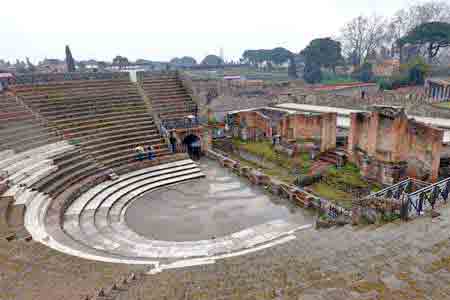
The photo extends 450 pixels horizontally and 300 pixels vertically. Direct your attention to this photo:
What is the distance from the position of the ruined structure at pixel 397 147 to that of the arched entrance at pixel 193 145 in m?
10.2

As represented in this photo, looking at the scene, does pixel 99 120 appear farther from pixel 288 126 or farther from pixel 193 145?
pixel 288 126

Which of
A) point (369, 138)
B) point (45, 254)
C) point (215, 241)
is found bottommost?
point (215, 241)

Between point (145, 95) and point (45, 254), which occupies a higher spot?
point (145, 95)

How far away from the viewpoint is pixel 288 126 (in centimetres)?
2098

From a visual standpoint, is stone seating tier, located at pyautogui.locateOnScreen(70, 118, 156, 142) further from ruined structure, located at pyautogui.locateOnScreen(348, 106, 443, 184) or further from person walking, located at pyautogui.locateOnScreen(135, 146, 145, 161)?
ruined structure, located at pyautogui.locateOnScreen(348, 106, 443, 184)

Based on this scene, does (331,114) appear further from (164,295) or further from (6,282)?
(6,282)

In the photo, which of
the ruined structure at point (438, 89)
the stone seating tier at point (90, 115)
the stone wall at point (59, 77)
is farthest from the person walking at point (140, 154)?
the ruined structure at point (438, 89)

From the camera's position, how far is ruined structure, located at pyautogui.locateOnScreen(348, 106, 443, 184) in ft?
44.0

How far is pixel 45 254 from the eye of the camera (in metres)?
8.24

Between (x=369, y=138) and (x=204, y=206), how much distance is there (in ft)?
29.2

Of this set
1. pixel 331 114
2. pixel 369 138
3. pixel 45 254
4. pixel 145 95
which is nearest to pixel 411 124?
pixel 369 138

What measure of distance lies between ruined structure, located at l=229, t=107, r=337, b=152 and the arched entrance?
408 cm

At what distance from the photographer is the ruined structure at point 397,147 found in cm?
1341

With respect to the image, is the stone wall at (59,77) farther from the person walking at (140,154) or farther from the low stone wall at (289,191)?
the low stone wall at (289,191)
